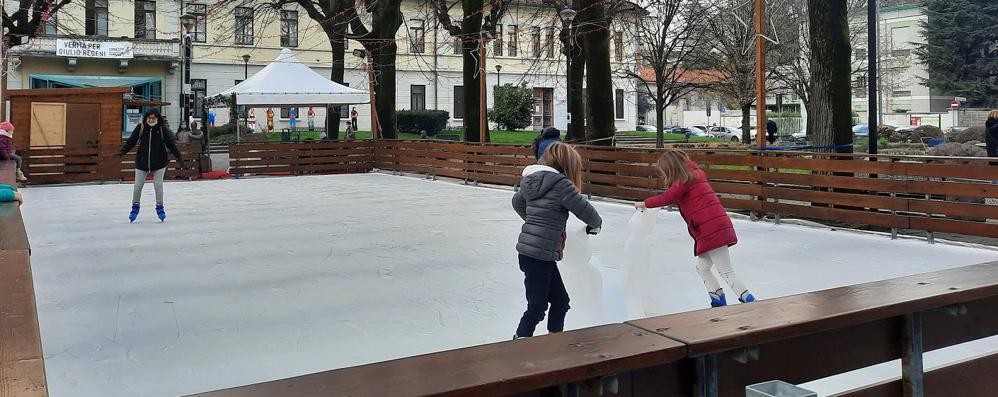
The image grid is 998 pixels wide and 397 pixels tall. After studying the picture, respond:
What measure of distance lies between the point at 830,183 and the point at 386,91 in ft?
56.1

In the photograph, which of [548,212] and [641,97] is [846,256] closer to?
[548,212]

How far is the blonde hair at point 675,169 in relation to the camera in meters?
5.73

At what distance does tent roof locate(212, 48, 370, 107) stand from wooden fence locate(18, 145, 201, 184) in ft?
13.0

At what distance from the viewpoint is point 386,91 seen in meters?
25.7

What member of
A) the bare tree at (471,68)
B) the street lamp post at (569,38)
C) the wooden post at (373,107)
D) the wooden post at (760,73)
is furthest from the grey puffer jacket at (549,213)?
the wooden post at (373,107)

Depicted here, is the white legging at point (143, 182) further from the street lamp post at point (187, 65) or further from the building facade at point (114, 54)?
the building facade at point (114, 54)

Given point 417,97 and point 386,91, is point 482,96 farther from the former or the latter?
point 417,97

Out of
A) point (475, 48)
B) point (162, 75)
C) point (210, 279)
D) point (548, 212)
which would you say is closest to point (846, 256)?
point (548, 212)

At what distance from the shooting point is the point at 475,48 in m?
21.8

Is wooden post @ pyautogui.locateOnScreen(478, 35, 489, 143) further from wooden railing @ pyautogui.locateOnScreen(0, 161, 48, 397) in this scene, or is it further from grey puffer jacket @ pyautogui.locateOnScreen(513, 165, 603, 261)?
wooden railing @ pyautogui.locateOnScreen(0, 161, 48, 397)

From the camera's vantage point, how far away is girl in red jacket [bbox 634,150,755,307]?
5699 mm

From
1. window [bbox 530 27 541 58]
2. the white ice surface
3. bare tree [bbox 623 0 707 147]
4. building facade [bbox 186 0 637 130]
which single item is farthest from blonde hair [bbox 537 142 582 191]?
building facade [bbox 186 0 637 130]

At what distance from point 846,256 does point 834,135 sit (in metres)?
4.22

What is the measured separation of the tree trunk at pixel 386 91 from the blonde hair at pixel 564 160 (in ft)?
69.2
